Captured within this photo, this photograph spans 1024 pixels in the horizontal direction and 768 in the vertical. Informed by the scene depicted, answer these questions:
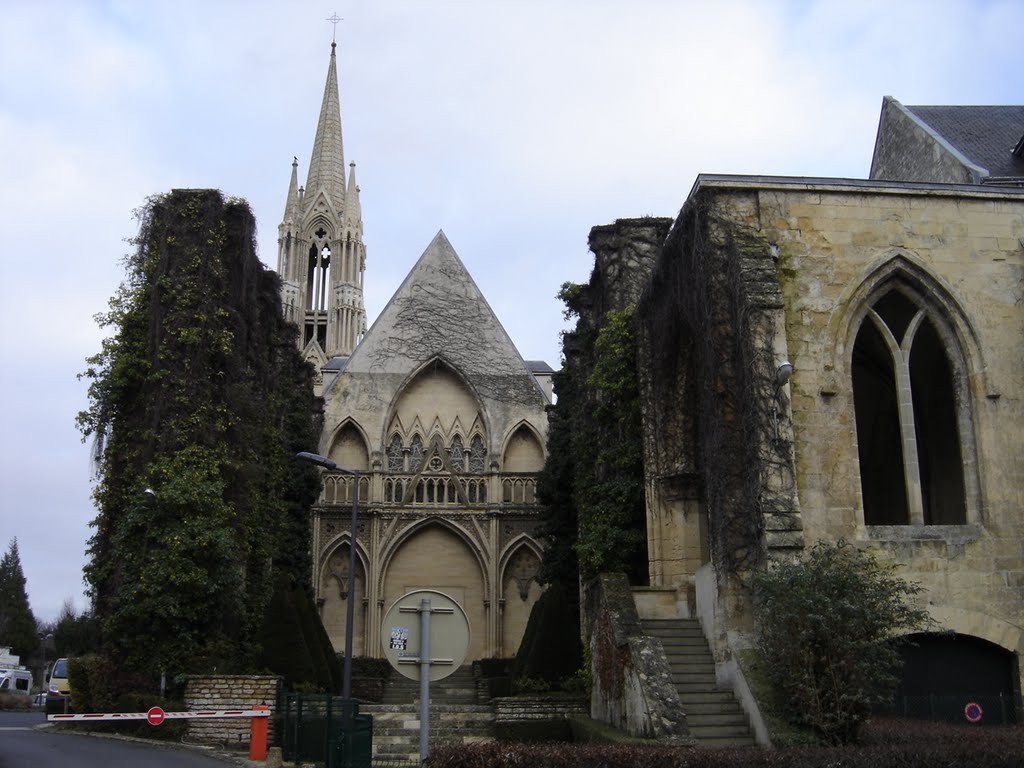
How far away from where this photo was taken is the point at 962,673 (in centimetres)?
1385

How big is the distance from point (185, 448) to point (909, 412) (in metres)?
13.1

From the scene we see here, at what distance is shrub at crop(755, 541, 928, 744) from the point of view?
37.6 feet

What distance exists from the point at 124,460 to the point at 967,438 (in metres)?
15.1

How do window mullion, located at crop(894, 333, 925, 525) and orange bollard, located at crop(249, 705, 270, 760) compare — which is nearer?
window mullion, located at crop(894, 333, 925, 525)

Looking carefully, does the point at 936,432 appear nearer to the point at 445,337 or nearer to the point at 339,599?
the point at 339,599

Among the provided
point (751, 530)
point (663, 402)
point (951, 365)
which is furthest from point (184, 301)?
point (951, 365)

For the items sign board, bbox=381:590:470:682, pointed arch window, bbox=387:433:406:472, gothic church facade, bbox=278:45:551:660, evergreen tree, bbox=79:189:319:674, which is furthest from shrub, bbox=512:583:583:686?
pointed arch window, bbox=387:433:406:472

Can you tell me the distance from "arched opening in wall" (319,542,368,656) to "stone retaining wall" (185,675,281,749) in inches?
579

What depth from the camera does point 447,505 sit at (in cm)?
3375

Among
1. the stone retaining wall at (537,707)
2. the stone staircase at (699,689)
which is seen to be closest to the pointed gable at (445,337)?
the stone retaining wall at (537,707)

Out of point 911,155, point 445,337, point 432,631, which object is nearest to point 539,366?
point 445,337

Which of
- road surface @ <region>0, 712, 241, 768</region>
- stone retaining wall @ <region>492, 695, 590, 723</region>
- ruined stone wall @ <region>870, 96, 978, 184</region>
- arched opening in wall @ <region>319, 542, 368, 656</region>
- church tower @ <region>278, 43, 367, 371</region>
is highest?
church tower @ <region>278, 43, 367, 371</region>

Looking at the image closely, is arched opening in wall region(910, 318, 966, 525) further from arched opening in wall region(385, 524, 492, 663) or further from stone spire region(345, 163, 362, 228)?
stone spire region(345, 163, 362, 228)

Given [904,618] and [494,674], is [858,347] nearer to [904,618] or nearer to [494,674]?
[904,618]
